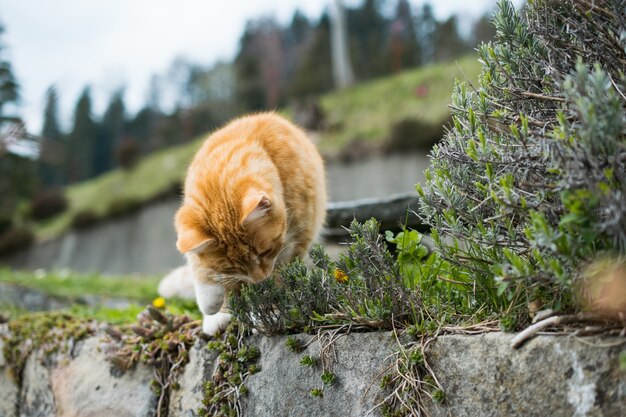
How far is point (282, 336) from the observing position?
272cm

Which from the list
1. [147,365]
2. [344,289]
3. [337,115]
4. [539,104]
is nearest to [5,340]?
[147,365]

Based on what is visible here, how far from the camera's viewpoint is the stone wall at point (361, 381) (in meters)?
1.79

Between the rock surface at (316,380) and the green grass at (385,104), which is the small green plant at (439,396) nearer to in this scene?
the rock surface at (316,380)

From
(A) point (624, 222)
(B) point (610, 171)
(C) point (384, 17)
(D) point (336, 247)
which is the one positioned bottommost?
(D) point (336, 247)

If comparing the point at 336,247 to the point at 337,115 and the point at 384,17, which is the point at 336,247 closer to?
the point at 337,115

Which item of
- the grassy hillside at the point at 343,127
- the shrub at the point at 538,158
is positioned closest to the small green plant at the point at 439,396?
the shrub at the point at 538,158

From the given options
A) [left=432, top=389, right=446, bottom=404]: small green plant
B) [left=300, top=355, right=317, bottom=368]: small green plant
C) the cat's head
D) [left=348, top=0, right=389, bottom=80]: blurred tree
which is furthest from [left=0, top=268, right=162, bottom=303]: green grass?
[left=348, top=0, right=389, bottom=80]: blurred tree

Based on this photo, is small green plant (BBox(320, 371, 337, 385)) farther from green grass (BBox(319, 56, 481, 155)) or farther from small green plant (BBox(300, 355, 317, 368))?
green grass (BBox(319, 56, 481, 155))

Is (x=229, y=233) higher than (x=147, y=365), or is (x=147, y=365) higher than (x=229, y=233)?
(x=229, y=233)

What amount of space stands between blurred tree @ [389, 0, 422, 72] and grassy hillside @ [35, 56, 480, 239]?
9.72ft

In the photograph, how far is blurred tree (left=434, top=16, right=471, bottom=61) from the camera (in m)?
22.9

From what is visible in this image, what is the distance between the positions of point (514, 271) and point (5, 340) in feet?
12.0

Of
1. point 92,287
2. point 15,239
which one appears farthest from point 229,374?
point 15,239

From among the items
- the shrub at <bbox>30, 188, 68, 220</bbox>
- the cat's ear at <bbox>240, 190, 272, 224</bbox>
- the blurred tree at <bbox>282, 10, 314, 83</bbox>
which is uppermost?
the blurred tree at <bbox>282, 10, 314, 83</bbox>
